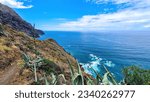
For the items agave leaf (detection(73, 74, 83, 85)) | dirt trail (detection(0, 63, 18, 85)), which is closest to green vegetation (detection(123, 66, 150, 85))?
dirt trail (detection(0, 63, 18, 85))

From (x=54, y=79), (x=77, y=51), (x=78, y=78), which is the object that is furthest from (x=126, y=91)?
(x=77, y=51)

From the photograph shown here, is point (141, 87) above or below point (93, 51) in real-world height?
above

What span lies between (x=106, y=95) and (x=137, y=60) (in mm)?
79484

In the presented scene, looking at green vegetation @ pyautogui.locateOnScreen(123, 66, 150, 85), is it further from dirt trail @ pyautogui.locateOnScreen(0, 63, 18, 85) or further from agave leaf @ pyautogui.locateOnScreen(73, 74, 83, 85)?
agave leaf @ pyautogui.locateOnScreen(73, 74, 83, 85)

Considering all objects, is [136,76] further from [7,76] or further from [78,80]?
[78,80]

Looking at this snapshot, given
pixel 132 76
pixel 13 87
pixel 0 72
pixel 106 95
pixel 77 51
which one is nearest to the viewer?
pixel 106 95

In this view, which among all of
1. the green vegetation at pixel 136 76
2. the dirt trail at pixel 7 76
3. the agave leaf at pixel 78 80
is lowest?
the green vegetation at pixel 136 76

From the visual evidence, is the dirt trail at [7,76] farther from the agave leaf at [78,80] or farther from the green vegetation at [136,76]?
the green vegetation at [136,76]

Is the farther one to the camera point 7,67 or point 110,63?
point 110,63

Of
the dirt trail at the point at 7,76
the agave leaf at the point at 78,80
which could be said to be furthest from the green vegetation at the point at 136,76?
the agave leaf at the point at 78,80

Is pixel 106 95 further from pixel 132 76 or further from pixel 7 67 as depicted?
pixel 132 76

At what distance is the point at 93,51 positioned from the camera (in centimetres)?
9275

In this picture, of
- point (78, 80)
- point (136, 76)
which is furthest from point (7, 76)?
point (136, 76)

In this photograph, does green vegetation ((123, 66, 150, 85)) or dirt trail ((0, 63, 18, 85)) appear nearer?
dirt trail ((0, 63, 18, 85))
